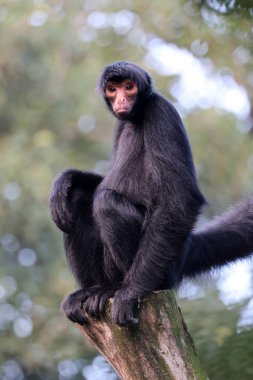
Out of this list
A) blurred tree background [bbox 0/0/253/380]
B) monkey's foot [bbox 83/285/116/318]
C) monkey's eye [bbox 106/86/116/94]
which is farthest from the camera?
blurred tree background [bbox 0/0/253/380]

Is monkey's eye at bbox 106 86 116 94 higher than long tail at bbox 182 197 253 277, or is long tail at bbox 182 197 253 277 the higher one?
monkey's eye at bbox 106 86 116 94

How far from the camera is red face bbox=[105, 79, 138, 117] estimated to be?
21.3 ft

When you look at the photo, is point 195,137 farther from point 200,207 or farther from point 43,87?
point 200,207

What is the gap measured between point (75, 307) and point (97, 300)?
35 cm

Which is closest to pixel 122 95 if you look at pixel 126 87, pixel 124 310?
pixel 126 87

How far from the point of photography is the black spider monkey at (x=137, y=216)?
19.7ft

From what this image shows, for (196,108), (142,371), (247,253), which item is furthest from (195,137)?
(142,371)

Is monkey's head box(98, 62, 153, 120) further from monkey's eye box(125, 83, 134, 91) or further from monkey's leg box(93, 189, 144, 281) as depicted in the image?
monkey's leg box(93, 189, 144, 281)

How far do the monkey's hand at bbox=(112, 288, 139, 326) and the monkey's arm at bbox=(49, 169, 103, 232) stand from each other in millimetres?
1020

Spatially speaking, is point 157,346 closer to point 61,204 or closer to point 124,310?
point 124,310

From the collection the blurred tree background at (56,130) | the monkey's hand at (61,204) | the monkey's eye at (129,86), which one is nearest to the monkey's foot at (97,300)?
the monkey's hand at (61,204)

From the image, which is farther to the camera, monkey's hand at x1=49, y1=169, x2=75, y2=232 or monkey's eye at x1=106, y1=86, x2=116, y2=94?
monkey's eye at x1=106, y1=86, x2=116, y2=94

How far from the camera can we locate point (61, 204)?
6.48 m

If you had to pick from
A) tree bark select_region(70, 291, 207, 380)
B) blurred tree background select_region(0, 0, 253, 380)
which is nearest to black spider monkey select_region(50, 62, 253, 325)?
tree bark select_region(70, 291, 207, 380)
